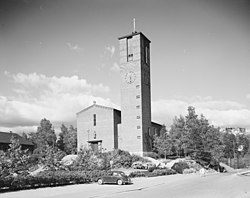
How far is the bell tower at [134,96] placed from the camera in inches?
2379

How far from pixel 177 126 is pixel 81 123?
21117 millimetres

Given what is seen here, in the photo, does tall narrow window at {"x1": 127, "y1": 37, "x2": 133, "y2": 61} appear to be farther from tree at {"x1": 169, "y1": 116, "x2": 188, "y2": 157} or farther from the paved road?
the paved road

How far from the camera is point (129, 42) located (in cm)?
6353

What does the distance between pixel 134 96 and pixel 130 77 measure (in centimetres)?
399

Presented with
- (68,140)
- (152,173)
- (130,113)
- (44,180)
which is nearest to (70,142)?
(68,140)

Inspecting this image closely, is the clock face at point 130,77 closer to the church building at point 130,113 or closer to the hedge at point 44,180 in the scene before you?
the church building at point 130,113

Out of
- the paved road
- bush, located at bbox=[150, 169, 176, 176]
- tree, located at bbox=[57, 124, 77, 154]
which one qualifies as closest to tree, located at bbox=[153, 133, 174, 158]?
bush, located at bbox=[150, 169, 176, 176]

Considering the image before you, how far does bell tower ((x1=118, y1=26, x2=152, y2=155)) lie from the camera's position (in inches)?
2379

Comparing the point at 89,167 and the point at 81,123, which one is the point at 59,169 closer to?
the point at 89,167

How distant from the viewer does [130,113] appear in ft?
203

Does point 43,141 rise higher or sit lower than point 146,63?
lower

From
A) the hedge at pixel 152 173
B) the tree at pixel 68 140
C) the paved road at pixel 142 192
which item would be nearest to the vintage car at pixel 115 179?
the paved road at pixel 142 192

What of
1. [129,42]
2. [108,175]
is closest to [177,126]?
[129,42]

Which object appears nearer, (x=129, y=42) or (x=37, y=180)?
(x=37, y=180)
